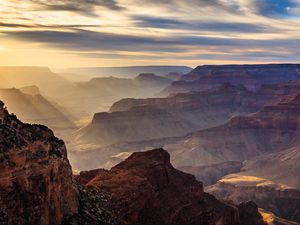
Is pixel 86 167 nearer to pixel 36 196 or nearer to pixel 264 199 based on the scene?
pixel 264 199

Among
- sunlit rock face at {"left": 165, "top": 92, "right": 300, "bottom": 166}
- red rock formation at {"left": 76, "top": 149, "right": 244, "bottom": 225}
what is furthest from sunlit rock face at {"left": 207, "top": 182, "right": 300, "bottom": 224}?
sunlit rock face at {"left": 165, "top": 92, "right": 300, "bottom": 166}

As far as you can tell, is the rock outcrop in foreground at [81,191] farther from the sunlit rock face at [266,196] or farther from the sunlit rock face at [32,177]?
the sunlit rock face at [266,196]

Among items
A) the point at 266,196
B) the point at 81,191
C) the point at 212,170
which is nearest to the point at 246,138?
the point at 212,170

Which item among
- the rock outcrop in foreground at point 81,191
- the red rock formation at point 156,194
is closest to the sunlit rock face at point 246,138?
the red rock formation at point 156,194

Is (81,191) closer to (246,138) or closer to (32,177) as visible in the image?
(32,177)

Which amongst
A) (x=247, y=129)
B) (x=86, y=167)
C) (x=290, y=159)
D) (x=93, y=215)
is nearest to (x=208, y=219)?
(x=93, y=215)

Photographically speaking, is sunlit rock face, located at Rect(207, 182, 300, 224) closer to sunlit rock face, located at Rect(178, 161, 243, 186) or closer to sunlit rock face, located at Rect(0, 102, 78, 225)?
sunlit rock face, located at Rect(178, 161, 243, 186)
